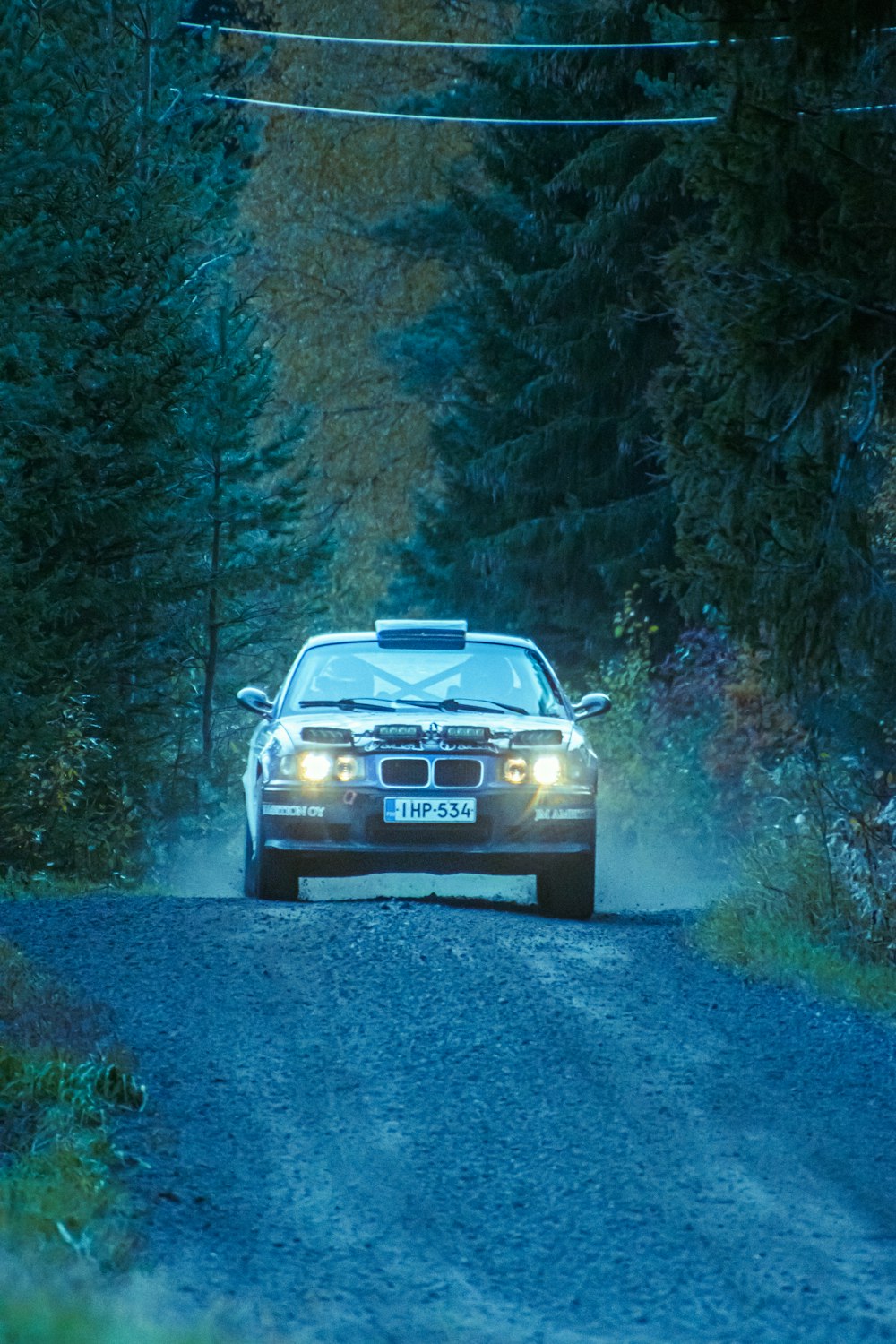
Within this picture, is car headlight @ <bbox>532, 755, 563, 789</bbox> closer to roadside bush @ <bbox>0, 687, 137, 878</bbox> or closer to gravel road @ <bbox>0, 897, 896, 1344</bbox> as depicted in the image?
gravel road @ <bbox>0, 897, 896, 1344</bbox>

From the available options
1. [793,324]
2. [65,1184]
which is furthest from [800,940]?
[65,1184]

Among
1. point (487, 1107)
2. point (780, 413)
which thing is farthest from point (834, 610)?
point (487, 1107)

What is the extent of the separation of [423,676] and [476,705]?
2.04 ft

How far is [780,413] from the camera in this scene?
38.8 feet

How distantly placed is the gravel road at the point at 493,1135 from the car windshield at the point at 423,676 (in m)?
1.97

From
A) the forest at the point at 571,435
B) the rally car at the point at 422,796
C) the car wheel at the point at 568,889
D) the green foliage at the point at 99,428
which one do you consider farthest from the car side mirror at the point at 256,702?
the forest at the point at 571,435

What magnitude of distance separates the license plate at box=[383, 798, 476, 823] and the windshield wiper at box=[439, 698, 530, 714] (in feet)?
2.35

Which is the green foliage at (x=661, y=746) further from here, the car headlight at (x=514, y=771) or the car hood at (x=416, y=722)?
the car headlight at (x=514, y=771)

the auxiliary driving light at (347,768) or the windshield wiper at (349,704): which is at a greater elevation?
the windshield wiper at (349,704)

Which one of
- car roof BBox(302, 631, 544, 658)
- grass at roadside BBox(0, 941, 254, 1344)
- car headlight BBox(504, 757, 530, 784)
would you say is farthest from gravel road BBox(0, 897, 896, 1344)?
car roof BBox(302, 631, 544, 658)

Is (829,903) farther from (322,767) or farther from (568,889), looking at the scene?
(322,767)

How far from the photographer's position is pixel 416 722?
12164 mm

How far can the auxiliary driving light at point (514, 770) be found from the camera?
39.9ft

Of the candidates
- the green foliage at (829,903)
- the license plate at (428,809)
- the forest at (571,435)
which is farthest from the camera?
the license plate at (428,809)
